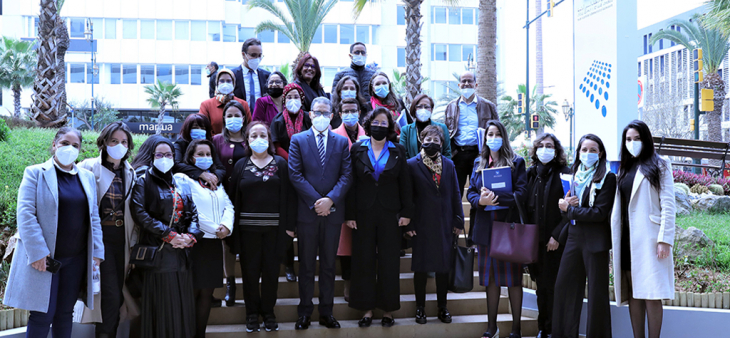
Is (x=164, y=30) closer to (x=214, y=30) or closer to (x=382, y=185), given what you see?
(x=214, y=30)

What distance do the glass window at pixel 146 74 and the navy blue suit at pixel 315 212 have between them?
33776 mm

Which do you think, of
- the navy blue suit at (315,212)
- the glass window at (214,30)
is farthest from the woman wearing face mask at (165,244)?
the glass window at (214,30)

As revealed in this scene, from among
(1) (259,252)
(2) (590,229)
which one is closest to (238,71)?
(1) (259,252)

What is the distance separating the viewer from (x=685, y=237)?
23.3ft

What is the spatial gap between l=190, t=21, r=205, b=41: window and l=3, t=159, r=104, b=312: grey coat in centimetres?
3380

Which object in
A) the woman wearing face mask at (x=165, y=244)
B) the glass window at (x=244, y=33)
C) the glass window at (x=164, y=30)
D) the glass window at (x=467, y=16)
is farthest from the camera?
the glass window at (x=467, y=16)

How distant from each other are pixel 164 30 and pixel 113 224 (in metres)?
34.1

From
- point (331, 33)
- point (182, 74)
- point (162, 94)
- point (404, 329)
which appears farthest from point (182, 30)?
point (404, 329)

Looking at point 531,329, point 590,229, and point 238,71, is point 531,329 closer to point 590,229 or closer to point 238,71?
point 590,229

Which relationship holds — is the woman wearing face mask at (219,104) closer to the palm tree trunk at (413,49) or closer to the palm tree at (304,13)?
the palm tree trunk at (413,49)

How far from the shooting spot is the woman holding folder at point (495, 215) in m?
5.57

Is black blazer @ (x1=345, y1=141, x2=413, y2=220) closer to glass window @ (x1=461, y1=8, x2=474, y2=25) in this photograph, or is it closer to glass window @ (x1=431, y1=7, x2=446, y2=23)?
glass window @ (x1=431, y1=7, x2=446, y2=23)

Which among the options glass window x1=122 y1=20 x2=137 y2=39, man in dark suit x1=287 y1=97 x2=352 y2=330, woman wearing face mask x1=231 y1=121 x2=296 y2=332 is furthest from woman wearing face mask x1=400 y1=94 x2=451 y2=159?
glass window x1=122 y1=20 x2=137 y2=39

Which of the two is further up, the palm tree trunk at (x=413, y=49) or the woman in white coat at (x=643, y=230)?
the palm tree trunk at (x=413, y=49)
